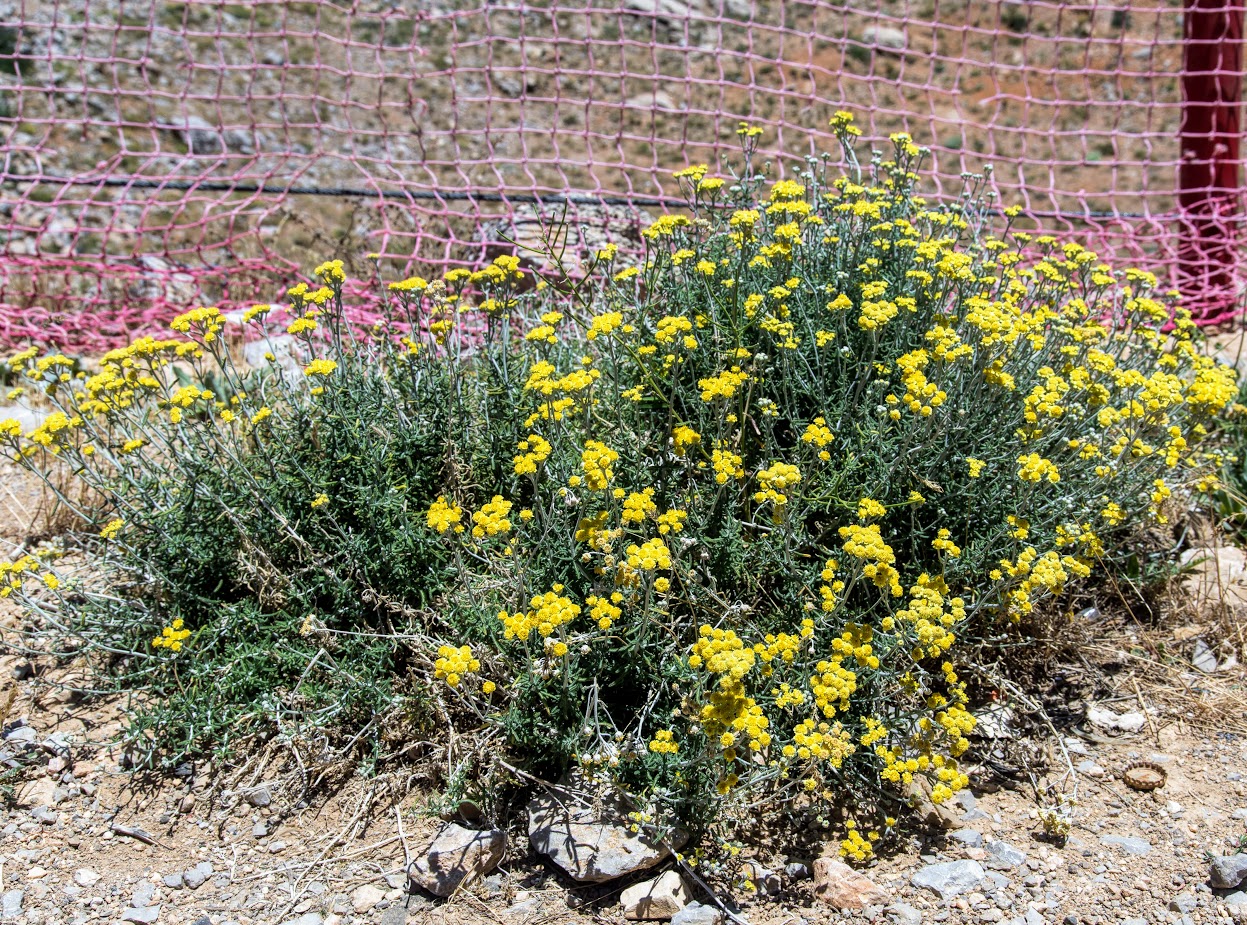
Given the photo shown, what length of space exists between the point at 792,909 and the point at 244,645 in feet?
5.81

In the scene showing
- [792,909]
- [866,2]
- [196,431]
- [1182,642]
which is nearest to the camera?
[792,909]

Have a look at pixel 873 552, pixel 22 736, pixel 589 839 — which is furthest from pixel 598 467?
pixel 22 736

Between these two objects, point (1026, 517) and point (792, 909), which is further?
point (1026, 517)

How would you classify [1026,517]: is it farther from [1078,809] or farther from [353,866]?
[353,866]

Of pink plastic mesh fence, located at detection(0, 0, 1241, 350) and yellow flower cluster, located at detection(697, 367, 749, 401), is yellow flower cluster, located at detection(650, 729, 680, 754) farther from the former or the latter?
pink plastic mesh fence, located at detection(0, 0, 1241, 350)

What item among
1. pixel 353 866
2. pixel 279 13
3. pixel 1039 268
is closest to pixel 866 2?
pixel 279 13

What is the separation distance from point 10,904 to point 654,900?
1.75 meters

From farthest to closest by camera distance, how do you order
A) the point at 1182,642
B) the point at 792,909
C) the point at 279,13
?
the point at 279,13 → the point at 1182,642 → the point at 792,909

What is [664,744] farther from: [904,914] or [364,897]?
[364,897]

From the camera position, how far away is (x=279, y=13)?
38.3 feet

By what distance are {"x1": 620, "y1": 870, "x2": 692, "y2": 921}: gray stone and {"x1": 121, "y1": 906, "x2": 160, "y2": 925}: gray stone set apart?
126 centimetres

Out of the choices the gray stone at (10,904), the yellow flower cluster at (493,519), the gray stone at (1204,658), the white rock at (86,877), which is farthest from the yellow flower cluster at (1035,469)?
the gray stone at (10,904)

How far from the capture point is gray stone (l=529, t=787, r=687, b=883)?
2.61 m

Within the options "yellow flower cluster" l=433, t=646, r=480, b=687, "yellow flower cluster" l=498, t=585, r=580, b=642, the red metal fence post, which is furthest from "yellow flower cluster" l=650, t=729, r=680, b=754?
the red metal fence post
